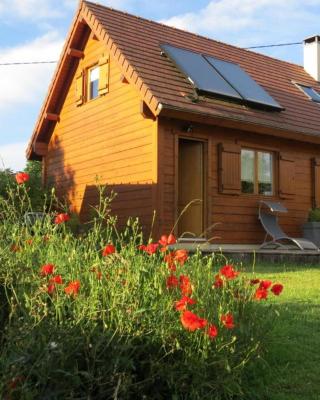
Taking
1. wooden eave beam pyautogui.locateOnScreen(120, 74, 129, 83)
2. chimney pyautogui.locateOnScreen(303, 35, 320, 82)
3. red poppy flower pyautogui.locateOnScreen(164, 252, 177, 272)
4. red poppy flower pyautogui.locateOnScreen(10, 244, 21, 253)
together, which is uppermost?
chimney pyautogui.locateOnScreen(303, 35, 320, 82)

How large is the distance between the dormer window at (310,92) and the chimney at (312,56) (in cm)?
182

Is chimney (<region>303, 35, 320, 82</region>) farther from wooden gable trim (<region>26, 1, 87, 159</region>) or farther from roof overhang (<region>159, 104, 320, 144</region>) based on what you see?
wooden gable trim (<region>26, 1, 87, 159</region>)

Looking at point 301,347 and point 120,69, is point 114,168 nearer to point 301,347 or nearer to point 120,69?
point 120,69

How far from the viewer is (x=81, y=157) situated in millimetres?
13820

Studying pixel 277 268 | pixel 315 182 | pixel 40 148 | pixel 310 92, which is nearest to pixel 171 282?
pixel 277 268

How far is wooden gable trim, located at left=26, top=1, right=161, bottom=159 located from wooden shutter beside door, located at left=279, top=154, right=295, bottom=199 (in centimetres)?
363

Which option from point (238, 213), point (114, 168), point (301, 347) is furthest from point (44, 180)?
point (301, 347)

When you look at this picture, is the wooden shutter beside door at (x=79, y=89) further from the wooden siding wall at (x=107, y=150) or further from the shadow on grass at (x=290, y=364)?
the shadow on grass at (x=290, y=364)

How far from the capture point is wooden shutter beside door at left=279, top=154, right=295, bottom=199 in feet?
41.0

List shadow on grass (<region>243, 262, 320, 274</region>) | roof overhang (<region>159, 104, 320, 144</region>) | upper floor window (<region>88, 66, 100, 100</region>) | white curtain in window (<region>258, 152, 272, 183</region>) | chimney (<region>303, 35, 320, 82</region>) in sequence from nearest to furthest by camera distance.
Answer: shadow on grass (<region>243, 262, 320, 274</region>)
roof overhang (<region>159, 104, 320, 144</region>)
white curtain in window (<region>258, 152, 272, 183</region>)
upper floor window (<region>88, 66, 100, 100</region>)
chimney (<region>303, 35, 320, 82</region>)

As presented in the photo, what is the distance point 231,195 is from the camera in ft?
38.1

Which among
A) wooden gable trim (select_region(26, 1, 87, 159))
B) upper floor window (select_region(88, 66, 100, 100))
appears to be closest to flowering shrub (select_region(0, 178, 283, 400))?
upper floor window (select_region(88, 66, 100, 100))

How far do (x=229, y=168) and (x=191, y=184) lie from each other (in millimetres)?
966

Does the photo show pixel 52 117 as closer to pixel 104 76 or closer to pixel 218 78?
pixel 104 76
